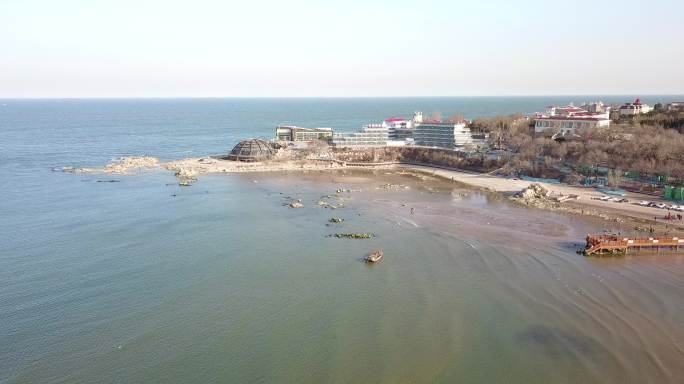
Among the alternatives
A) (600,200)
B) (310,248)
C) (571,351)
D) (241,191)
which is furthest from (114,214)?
(600,200)

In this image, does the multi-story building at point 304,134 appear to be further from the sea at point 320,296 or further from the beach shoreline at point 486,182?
the sea at point 320,296

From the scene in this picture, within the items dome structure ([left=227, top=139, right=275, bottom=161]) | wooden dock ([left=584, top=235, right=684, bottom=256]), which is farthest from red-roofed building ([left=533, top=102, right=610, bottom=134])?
dome structure ([left=227, top=139, right=275, bottom=161])

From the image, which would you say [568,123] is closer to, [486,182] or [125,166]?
[486,182]

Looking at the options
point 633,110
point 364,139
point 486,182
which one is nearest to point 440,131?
point 364,139

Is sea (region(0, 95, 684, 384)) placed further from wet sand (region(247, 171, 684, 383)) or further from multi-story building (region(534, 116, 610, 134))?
multi-story building (region(534, 116, 610, 134))

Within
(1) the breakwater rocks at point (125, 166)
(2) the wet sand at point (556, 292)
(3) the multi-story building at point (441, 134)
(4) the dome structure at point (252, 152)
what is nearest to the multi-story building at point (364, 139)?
(3) the multi-story building at point (441, 134)
